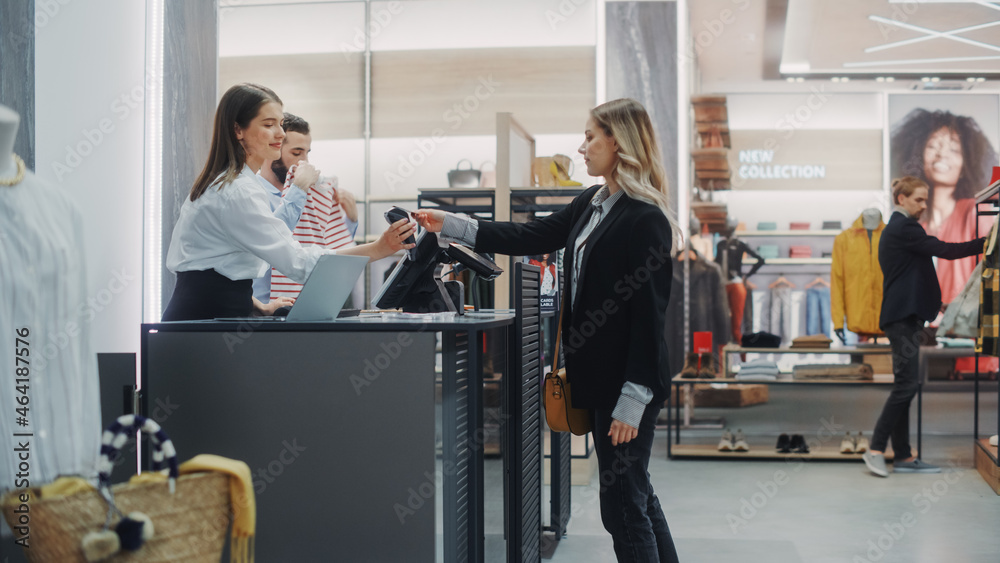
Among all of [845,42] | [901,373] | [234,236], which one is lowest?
[901,373]

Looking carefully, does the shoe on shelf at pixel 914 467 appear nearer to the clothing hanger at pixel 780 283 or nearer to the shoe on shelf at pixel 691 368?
the shoe on shelf at pixel 691 368

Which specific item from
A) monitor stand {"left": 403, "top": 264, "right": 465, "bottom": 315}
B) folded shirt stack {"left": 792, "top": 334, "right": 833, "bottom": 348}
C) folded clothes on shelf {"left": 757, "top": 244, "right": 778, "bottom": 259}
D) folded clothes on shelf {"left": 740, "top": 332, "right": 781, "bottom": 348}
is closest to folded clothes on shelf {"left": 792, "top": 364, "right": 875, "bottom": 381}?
folded shirt stack {"left": 792, "top": 334, "right": 833, "bottom": 348}

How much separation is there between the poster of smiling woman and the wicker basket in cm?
931

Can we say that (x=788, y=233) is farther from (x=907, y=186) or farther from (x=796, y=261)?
(x=907, y=186)

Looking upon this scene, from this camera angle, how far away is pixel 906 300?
4.97 meters

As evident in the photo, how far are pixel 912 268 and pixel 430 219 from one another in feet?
11.8

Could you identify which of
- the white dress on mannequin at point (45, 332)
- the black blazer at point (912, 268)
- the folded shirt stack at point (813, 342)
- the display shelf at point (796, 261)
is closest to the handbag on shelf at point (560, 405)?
the white dress on mannequin at point (45, 332)

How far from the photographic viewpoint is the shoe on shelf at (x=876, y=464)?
16.2ft

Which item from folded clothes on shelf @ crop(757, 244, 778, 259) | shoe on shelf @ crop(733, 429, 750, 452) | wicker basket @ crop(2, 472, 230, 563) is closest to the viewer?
wicker basket @ crop(2, 472, 230, 563)

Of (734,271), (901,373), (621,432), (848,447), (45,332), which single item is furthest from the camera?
(734,271)

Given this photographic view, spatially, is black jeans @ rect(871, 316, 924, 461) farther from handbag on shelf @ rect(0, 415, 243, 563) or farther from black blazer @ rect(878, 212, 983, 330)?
handbag on shelf @ rect(0, 415, 243, 563)

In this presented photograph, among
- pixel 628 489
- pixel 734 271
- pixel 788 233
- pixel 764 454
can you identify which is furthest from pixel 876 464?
pixel 788 233

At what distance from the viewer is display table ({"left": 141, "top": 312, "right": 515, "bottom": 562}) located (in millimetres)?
1905

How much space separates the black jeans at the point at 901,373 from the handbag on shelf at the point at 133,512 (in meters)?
4.32
